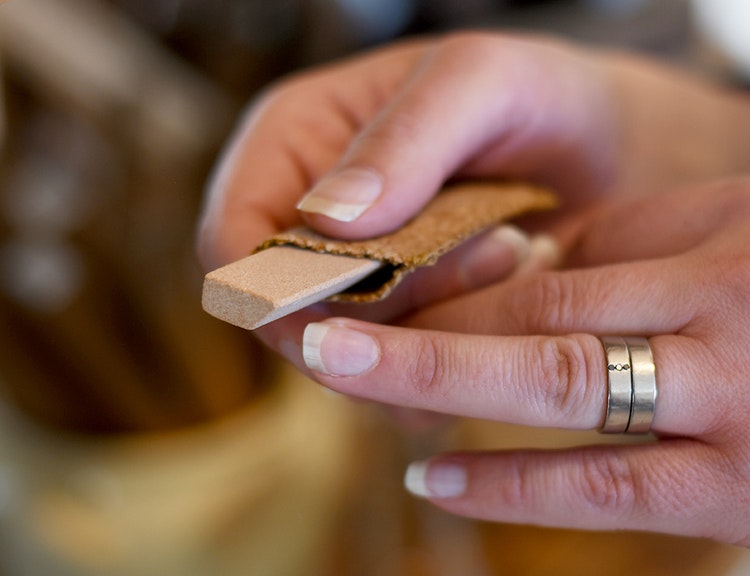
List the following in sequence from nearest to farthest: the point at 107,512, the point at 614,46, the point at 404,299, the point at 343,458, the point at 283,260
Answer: the point at 283,260 → the point at 404,299 → the point at 107,512 → the point at 343,458 → the point at 614,46

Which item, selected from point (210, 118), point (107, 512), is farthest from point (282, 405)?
point (210, 118)

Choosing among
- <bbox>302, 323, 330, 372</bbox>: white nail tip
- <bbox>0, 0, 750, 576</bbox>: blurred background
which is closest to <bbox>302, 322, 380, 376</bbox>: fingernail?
<bbox>302, 323, 330, 372</bbox>: white nail tip

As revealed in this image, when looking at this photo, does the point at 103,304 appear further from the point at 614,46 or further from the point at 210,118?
the point at 614,46

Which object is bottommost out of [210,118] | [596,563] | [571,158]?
[596,563]

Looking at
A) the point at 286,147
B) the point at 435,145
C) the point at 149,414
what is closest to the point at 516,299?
the point at 435,145

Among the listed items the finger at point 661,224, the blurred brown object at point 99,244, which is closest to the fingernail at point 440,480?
the finger at point 661,224

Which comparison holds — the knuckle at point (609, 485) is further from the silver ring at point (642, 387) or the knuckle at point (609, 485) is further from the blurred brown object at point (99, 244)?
the blurred brown object at point (99, 244)

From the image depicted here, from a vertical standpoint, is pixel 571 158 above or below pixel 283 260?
above

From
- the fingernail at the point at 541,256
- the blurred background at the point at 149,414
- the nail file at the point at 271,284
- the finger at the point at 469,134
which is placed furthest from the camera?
the blurred background at the point at 149,414

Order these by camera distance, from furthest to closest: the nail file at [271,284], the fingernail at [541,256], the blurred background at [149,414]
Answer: the blurred background at [149,414] < the fingernail at [541,256] < the nail file at [271,284]
